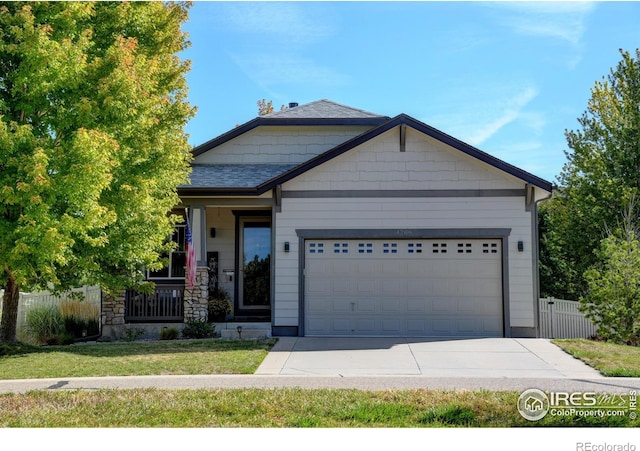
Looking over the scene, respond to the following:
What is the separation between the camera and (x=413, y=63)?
39.8 ft

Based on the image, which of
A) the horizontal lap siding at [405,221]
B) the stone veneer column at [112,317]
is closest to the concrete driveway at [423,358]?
the horizontal lap siding at [405,221]

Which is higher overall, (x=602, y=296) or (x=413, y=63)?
(x=413, y=63)

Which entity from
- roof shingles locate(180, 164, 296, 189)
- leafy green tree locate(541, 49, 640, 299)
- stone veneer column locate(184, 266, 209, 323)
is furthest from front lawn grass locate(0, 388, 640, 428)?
leafy green tree locate(541, 49, 640, 299)

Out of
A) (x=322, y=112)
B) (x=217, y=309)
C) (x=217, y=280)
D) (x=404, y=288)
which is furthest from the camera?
(x=322, y=112)

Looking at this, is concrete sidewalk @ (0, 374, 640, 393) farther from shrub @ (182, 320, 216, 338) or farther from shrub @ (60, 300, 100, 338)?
shrub @ (60, 300, 100, 338)

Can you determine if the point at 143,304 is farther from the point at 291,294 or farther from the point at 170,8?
the point at 170,8

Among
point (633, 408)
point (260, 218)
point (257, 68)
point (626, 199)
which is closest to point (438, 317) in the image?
point (260, 218)

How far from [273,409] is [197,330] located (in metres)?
7.41

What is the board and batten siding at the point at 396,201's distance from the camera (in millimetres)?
13273

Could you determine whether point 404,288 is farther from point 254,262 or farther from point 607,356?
point 607,356

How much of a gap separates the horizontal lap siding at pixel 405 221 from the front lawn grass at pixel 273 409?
20.2 ft

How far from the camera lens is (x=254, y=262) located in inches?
618
